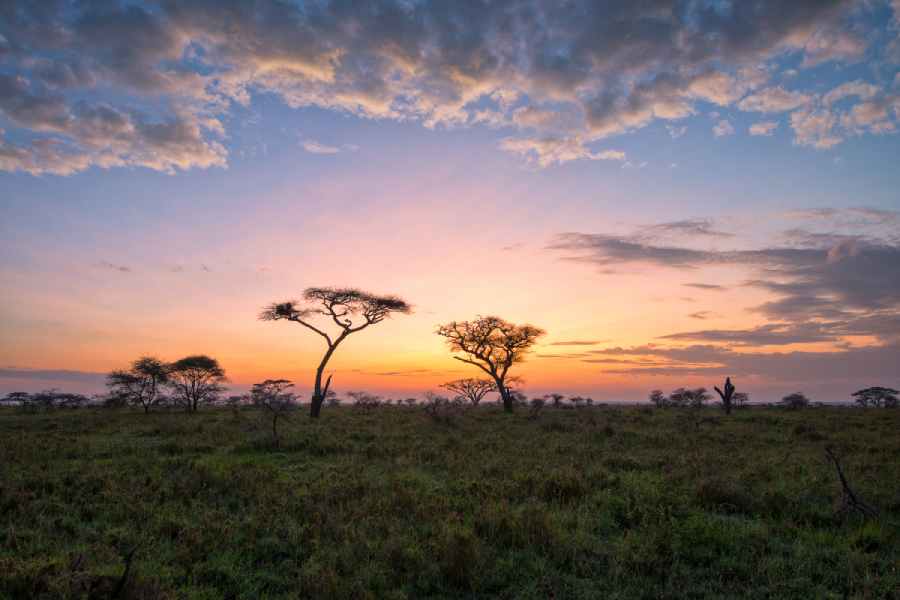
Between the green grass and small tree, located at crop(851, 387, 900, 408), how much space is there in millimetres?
55812

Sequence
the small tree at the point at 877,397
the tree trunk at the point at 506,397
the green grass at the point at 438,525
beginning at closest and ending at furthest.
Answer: the green grass at the point at 438,525 < the tree trunk at the point at 506,397 < the small tree at the point at 877,397

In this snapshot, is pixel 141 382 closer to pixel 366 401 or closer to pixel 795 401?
pixel 366 401

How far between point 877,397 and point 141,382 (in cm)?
8166

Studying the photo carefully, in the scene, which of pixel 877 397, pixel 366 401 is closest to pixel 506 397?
pixel 366 401

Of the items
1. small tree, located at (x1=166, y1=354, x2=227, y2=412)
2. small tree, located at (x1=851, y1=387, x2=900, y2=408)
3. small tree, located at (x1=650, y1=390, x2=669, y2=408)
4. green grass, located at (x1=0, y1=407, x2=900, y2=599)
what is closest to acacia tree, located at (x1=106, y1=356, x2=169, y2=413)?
small tree, located at (x1=166, y1=354, x2=227, y2=412)

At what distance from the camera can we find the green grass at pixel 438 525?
21.1 feet

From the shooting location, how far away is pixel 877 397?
191 ft

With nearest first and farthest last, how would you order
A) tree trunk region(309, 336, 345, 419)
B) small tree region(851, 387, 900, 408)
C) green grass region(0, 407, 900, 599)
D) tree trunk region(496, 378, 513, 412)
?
green grass region(0, 407, 900, 599)
tree trunk region(309, 336, 345, 419)
tree trunk region(496, 378, 513, 412)
small tree region(851, 387, 900, 408)

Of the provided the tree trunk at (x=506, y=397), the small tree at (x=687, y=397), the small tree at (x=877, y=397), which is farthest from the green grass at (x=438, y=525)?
the small tree at (x=877, y=397)

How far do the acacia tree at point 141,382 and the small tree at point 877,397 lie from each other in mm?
75945

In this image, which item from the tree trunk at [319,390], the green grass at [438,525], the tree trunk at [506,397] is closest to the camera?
the green grass at [438,525]

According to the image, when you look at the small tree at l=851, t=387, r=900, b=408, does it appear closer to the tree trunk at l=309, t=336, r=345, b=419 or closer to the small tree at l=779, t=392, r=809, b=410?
the small tree at l=779, t=392, r=809, b=410

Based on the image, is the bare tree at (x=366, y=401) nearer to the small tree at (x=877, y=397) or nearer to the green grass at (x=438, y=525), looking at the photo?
the green grass at (x=438, y=525)

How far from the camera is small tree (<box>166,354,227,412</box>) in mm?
42781
